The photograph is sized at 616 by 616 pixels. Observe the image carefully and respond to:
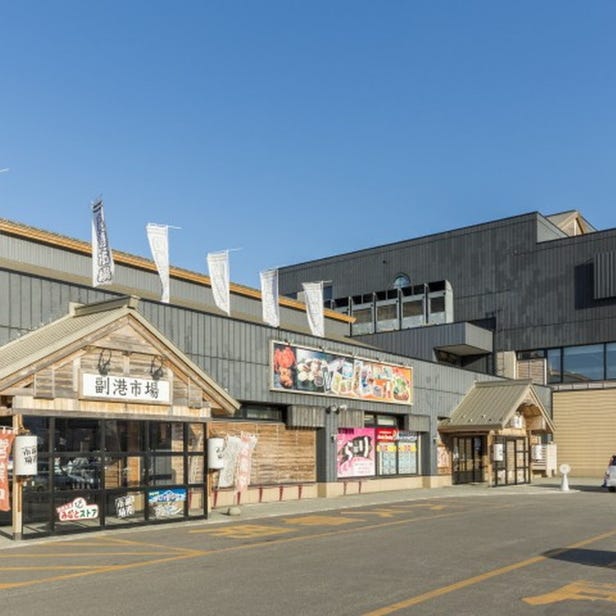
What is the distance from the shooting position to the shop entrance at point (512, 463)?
123 ft

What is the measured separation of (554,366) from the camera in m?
46.0

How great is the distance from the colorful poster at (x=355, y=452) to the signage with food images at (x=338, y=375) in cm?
140

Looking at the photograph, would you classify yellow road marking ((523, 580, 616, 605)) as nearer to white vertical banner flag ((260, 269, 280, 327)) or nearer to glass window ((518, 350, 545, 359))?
white vertical banner flag ((260, 269, 280, 327))

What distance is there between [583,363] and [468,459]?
10510mm

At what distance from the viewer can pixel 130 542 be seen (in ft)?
52.7

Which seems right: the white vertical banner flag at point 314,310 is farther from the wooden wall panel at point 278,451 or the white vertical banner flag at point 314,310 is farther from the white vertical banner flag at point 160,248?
the white vertical banner flag at point 160,248

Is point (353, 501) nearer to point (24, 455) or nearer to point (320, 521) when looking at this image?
point (320, 521)

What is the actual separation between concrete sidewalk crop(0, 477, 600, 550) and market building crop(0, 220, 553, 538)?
1.51 feet

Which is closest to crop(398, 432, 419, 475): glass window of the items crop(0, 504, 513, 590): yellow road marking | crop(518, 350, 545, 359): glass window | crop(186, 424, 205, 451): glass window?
crop(0, 504, 513, 590): yellow road marking

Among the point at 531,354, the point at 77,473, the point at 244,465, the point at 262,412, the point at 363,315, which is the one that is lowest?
the point at 244,465

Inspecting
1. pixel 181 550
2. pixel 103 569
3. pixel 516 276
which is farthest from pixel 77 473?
pixel 516 276

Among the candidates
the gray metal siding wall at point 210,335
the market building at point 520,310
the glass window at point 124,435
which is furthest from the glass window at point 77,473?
the market building at point 520,310

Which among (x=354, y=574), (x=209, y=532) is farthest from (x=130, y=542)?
(x=354, y=574)

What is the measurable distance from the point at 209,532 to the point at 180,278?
1569 cm
